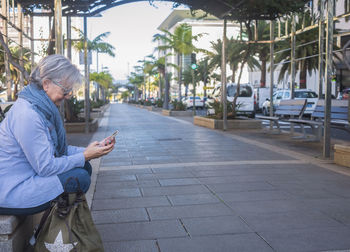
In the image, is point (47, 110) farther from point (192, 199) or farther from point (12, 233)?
point (192, 199)

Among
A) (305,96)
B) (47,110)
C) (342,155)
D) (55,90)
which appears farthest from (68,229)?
(305,96)

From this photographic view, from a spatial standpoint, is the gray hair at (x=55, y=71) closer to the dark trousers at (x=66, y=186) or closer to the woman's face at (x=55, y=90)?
the woman's face at (x=55, y=90)

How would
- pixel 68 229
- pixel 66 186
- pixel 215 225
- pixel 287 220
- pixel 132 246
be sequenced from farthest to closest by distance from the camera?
pixel 287 220 < pixel 215 225 < pixel 132 246 < pixel 66 186 < pixel 68 229

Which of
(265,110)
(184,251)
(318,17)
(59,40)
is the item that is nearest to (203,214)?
(184,251)

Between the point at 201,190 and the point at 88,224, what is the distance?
2.71m

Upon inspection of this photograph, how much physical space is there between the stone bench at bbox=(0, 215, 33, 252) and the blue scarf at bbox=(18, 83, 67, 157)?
1.59ft

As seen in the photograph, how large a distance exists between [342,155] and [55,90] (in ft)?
17.7

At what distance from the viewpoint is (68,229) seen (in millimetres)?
2525

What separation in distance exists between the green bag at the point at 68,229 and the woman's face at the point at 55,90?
2.06 feet

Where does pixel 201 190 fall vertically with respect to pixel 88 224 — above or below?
below

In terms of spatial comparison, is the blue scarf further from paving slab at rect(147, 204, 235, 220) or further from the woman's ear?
paving slab at rect(147, 204, 235, 220)

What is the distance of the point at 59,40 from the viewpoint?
676 cm

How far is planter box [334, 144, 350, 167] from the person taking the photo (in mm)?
6802

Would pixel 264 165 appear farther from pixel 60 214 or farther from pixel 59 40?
pixel 60 214
